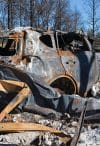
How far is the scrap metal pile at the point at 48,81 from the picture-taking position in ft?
24.7

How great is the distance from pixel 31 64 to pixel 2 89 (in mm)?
2818

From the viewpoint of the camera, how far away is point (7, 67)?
9.24 metres

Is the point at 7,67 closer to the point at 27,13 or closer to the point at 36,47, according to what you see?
the point at 36,47

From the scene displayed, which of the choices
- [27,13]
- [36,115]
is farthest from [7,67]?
[27,13]

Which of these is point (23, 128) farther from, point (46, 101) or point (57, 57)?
point (57, 57)

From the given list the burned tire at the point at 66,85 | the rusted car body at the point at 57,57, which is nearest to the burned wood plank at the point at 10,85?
the rusted car body at the point at 57,57

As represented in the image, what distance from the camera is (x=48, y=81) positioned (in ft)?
36.0

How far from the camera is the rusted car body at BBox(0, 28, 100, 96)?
10.6 meters

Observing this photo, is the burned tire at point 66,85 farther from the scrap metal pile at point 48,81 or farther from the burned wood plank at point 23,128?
the burned wood plank at point 23,128

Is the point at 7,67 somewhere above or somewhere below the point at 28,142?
above

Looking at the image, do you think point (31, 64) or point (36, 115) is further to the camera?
point (31, 64)

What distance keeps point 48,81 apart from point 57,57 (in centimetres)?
76

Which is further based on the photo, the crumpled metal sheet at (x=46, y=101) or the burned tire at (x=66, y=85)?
the burned tire at (x=66, y=85)

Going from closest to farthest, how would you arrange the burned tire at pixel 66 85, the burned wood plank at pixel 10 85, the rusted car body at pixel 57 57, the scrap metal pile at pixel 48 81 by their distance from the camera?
the scrap metal pile at pixel 48 81
the burned wood plank at pixel 10 85
the rusted car body at pixel 57 57
the burned tire at pixel 66 85
